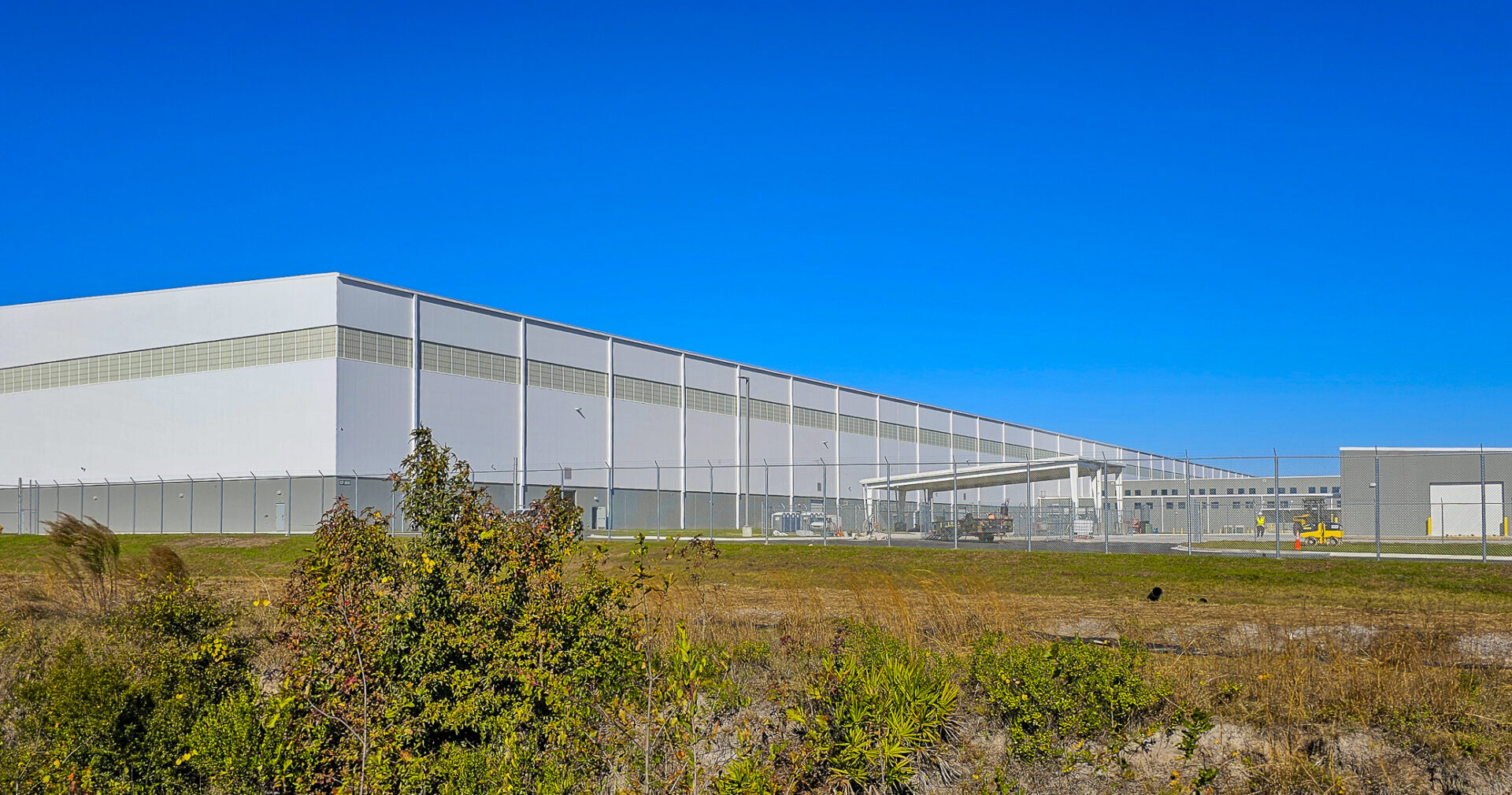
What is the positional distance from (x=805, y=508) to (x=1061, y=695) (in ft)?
165

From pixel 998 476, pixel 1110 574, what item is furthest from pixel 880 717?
pixel 998 476

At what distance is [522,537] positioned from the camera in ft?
24.3

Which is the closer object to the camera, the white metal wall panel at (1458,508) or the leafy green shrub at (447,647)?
the leafy green shrub at (447,647)

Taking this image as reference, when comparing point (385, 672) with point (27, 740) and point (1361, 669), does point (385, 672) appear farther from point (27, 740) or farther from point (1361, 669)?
point (1361, 669)

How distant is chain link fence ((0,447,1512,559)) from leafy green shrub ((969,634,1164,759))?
954 inches

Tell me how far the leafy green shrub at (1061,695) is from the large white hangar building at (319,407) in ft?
93.1

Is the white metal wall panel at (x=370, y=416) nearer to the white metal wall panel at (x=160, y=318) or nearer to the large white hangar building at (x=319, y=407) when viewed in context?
the large white hangar building at (x=319, y=407)

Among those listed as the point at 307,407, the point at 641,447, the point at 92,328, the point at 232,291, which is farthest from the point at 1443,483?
the point at 92,328

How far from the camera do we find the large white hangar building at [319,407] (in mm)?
42031

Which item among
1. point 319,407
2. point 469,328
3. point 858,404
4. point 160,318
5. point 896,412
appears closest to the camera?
point 319,407

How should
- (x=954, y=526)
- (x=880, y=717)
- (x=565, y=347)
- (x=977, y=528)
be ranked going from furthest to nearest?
(x=565, y=347) → (x=977, y=528) → (x=954, y=526) → (x=880, y=717)

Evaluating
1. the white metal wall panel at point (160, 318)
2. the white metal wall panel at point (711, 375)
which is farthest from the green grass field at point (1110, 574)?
the white metal wall panel at point (711, 375)

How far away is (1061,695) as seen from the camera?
820cm

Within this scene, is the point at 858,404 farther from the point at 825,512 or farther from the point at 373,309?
the point at 825,512
